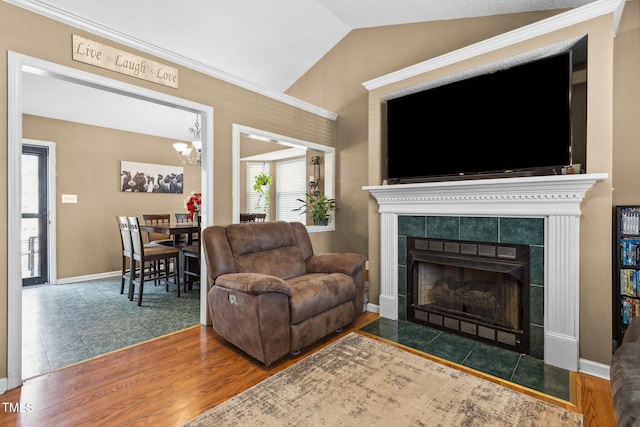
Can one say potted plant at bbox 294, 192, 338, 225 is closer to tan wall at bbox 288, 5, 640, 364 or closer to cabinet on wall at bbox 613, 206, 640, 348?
tan wall at bbox 288, 5, 640, 364

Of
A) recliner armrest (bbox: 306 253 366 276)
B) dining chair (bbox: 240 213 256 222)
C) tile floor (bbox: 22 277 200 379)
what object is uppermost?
dining chair (bbox: 240 213 256 222)

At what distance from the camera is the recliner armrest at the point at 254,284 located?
210 cm

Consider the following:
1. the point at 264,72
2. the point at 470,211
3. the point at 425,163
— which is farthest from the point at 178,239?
the point at 470,211

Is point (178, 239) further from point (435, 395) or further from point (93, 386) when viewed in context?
point (435, 395)

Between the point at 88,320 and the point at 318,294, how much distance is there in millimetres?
2488

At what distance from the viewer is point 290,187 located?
21.7 ft

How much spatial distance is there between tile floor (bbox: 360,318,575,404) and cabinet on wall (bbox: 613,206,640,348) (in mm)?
655

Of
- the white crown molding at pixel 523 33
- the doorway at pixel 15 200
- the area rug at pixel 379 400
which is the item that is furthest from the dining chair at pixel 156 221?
the white crown molding at pixel 523 33

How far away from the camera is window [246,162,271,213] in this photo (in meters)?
6.90

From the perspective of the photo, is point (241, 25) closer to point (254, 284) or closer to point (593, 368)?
point (254, 284)

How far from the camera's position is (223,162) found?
310 centimetres

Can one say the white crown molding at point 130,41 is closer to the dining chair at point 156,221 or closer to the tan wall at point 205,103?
the tan wall at point 205,103

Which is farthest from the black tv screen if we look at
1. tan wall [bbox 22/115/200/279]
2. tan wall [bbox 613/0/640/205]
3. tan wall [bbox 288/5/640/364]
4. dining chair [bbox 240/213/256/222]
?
tan wall [bbox 22/115/200/279]

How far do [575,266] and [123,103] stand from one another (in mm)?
5763
